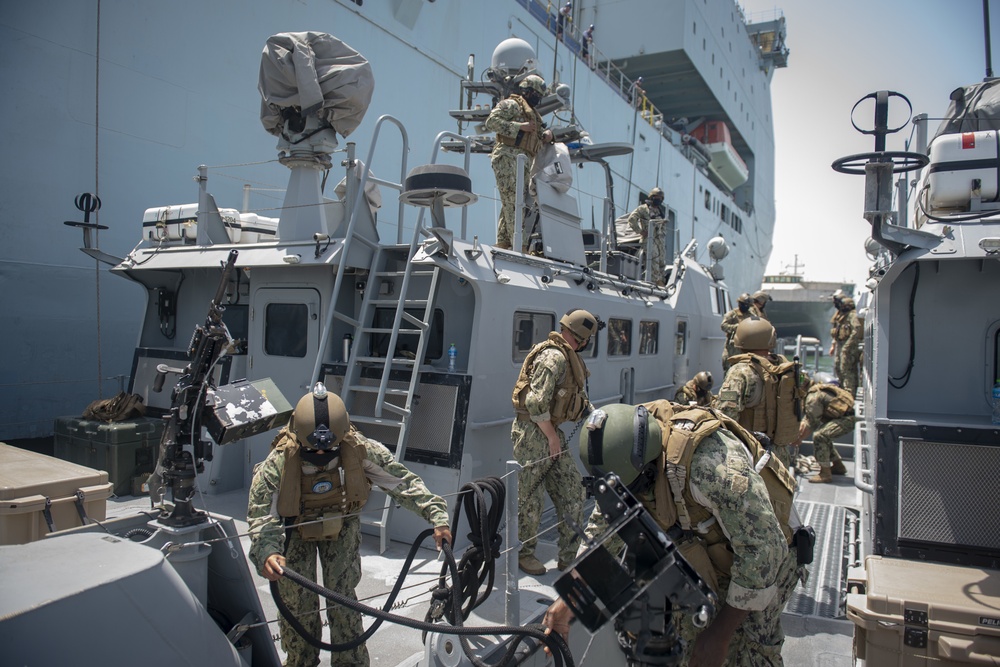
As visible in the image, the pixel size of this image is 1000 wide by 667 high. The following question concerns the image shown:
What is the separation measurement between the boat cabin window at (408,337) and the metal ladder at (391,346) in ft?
0.10

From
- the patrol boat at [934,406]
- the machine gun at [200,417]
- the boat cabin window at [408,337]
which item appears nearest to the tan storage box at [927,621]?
the patrol boat at [934,406]

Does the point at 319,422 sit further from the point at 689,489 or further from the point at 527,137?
the point at 527,137

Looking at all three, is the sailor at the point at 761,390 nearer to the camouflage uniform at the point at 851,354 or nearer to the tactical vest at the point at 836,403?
the tactical vest at the point at 836,403

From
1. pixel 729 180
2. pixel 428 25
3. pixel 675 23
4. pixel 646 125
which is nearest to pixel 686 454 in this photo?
pixel 428 25

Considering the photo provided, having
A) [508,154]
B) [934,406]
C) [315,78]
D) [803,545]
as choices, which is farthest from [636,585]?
[508,154]

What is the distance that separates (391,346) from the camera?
4891mm

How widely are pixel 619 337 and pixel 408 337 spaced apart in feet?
8.68

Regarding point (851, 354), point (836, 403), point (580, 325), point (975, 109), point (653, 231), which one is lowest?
point (836, 403)

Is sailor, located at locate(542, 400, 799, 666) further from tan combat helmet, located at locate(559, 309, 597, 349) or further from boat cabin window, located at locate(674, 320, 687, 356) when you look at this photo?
boat cabin window, located at locate(674, 320, 687, 356)

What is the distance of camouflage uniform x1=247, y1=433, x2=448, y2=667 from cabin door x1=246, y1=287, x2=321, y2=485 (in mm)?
2724

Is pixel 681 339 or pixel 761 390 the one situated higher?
pixel 681 339

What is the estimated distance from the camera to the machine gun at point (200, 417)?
2.99 m

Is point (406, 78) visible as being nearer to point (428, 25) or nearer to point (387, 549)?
point (428, 25)

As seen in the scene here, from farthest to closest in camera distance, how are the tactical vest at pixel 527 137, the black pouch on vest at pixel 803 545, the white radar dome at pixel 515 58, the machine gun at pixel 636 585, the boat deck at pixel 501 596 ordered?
the white radar dome at pixel 515 58, the tactical vest at pixel 527 137, the boat deck at pixel 501 596, the black pouch on vest at pixel 803 545, the machine gun at pixel 636 585
